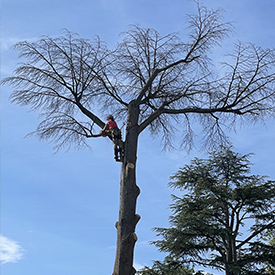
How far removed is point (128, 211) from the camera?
7.52 meters

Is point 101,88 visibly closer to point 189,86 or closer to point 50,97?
point 50,97

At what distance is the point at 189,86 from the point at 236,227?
6.13m

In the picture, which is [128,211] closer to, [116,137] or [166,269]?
[116,137]

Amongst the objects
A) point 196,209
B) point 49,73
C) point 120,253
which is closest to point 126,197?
point 120,253

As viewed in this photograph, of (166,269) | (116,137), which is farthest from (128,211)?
(166,269)

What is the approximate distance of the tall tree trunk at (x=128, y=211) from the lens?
716 cm

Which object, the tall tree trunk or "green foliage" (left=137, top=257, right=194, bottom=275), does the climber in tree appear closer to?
the tall tree trunk

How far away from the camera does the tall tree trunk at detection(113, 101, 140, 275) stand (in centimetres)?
716

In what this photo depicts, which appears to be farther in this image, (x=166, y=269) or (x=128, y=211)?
(x=166, y=269)

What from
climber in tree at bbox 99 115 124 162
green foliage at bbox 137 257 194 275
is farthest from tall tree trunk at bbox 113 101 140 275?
green foliage at bbox 137 257 194 275

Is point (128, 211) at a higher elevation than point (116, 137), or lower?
lower

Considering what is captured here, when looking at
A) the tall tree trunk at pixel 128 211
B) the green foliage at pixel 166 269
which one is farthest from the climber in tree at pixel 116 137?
the green foliage at pixel 166 269

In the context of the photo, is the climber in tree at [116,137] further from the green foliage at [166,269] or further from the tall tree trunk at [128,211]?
the green foliage at [166,269]

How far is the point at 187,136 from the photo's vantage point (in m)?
10.2
